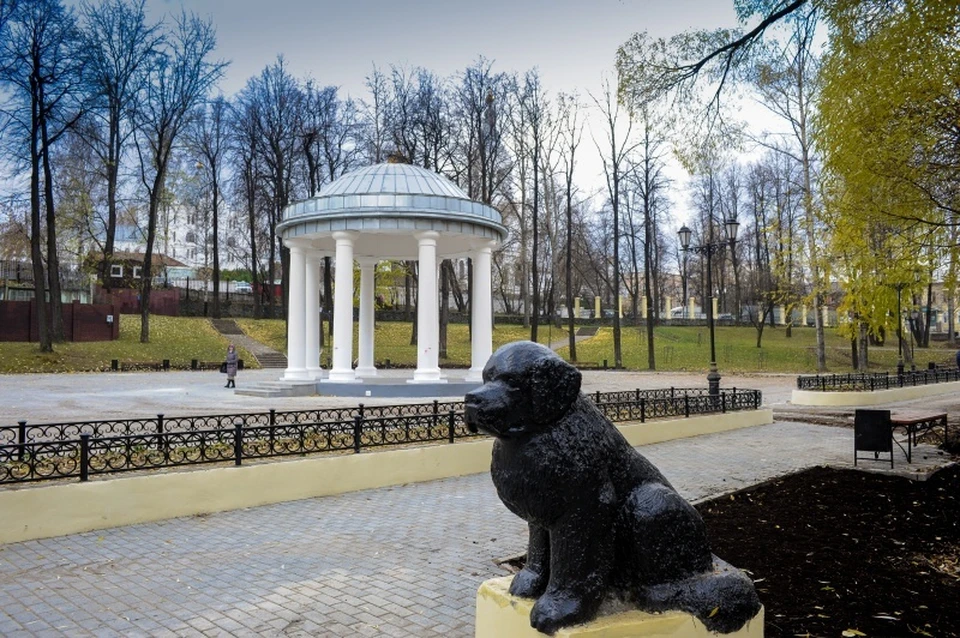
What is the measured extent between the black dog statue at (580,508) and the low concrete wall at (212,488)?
5467 millimetres

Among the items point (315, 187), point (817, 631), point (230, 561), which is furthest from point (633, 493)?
point (315, 187)

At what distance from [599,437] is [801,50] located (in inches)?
299

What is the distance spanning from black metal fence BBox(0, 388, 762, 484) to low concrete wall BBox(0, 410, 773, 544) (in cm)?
30

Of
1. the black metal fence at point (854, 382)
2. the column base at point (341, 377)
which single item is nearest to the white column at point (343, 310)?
the column base at point (341, 377)

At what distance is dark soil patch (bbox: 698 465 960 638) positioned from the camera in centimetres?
409

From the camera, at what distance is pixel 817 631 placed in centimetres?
385

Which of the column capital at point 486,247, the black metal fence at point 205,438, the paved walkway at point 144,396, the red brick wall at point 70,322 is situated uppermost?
the column capital at point 486,247

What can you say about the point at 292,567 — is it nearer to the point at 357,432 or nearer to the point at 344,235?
the point at 357,432

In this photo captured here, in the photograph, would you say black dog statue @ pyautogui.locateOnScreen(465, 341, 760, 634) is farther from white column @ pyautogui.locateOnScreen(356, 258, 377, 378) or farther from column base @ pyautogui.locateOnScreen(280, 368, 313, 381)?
white column @ pyautogui.locateOnScreen(356, 258, 377, 378)

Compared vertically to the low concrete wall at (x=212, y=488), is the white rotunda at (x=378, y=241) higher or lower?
higher

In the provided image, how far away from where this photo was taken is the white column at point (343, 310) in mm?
18406

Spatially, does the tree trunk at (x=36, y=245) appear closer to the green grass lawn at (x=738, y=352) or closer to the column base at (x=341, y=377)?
the column base at (x=341, y=377)

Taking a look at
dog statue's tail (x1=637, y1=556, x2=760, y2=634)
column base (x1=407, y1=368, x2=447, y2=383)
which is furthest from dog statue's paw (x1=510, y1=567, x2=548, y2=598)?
column base (x1=407, y1=368, x2=447, y2=383)

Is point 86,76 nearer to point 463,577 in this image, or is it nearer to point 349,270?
point 349,270
